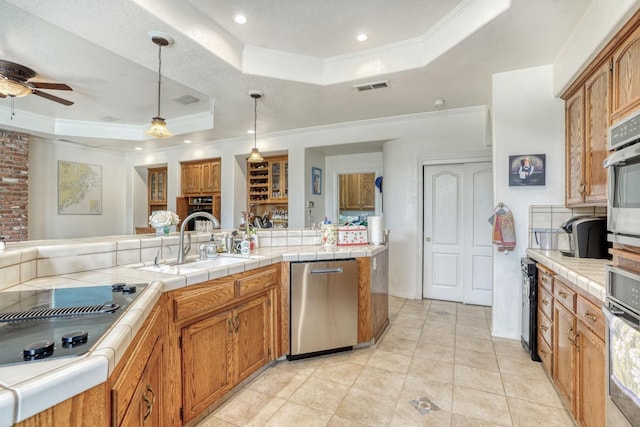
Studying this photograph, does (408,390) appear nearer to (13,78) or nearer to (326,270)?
(326,270)

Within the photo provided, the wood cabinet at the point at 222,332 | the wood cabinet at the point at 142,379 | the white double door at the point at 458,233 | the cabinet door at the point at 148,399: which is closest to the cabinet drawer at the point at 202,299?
the wood cabinet at the point at 222,332

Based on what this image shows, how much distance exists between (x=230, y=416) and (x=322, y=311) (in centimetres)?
99

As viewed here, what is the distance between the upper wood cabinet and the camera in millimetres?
6000

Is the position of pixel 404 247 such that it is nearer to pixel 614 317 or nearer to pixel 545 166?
pixel 545 166

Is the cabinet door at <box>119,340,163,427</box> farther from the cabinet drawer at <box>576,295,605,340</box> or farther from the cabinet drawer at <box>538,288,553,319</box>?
the cabinet drawer at <box>538,288,553,319</box>

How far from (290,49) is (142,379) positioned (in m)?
2.93

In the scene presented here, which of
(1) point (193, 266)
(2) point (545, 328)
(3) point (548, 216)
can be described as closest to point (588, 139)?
(3) point (548, 216)

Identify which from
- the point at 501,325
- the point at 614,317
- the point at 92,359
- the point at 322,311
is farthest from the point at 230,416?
the point at 501,325

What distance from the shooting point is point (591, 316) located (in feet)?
4.85

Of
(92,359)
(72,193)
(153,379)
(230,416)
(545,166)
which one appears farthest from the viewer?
(72,193)

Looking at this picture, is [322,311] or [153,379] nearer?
[153,379]

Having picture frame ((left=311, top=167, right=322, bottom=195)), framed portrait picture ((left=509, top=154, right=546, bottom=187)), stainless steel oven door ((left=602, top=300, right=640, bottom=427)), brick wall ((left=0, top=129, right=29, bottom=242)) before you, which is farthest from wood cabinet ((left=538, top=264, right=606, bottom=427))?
brick wall ((left=0, top=129, right=29, bottom=242))

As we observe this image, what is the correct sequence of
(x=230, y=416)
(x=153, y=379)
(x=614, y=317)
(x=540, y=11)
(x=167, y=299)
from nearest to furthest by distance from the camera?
(x=614, y=317) → (x=153, y=379) → (x=167, y=299) → (x=230, y=416) → (x=540, y=11)

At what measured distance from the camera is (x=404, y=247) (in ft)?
14.4
